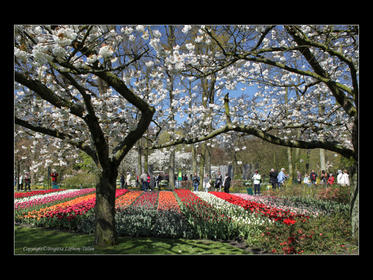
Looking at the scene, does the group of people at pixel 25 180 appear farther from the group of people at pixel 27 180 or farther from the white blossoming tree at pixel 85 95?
the white blossoming tree at pixel 85 95

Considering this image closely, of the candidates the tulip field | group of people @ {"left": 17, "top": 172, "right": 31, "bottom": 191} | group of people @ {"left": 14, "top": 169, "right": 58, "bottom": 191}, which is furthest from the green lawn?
group of people @ {"left": 17, "top": 172, "right": 31, "bottom": 191}

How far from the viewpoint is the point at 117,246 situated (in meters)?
5.34

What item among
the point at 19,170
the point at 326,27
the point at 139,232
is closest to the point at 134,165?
the point at 19,170

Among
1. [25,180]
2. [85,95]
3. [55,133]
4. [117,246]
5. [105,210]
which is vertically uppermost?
[85,95]

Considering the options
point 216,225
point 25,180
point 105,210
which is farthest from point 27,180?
point 216,225

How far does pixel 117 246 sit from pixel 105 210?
2.49ft

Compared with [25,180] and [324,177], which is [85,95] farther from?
[25,180]

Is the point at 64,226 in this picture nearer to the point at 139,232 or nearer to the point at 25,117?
the point at 139,232

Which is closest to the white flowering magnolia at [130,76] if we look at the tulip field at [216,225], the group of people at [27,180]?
the tulip field at [216,225]

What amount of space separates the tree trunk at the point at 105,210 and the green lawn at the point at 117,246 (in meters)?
0.19

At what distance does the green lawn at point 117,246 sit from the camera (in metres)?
5.17

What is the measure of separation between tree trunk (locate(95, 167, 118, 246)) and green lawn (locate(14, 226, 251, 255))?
19 cm

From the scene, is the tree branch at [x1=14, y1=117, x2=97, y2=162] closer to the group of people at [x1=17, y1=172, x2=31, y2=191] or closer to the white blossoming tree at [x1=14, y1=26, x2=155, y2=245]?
the white blossoming tree at [x1=14, y1=26, x2=155, y2=245]

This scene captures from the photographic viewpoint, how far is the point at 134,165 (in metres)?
34.3
